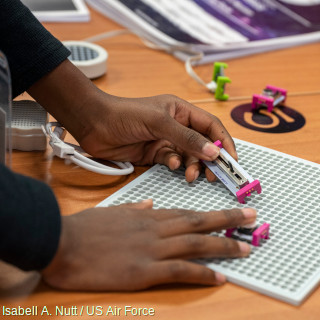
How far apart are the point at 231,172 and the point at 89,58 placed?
0.50 meters

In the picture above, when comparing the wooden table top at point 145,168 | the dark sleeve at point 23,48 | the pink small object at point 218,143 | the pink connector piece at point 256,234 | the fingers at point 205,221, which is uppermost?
the dark sleeve at point 23,48

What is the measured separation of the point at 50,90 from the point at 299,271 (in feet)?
1.58

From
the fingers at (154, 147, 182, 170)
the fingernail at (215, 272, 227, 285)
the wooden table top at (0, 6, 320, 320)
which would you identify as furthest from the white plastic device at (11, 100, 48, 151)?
the fingernail at (215, 272, 227, 285)

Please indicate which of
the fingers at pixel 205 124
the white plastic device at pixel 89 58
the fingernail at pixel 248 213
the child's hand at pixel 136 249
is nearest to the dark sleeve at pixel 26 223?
the child's hand at pixel 136 249

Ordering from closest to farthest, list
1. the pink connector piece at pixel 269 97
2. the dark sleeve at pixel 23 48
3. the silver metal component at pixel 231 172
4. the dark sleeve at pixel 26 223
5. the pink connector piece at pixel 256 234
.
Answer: the dark sleeve at pixel 26 223, the pink connector piece at pixel 256 234, the silver metal component at pixel 231 172, the dark sleeve at pixel 23 48, the pink connector piece at pixel 269 97

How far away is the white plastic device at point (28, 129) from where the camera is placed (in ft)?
Answer: 3.15

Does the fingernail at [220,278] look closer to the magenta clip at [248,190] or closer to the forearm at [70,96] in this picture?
the magenta clip at [248,190]

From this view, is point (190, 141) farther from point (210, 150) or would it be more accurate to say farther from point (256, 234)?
point (256, 234)

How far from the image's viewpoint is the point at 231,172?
867mm

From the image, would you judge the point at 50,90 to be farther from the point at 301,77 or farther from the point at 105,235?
the point at 301,77

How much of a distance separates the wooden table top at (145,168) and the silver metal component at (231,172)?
125 millimetres

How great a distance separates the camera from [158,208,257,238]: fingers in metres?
0.73

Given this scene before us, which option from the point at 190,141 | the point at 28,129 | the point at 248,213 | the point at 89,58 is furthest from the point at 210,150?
the point at 89,58

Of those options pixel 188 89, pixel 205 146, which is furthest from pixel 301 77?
pixel 205 146
